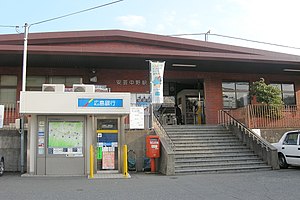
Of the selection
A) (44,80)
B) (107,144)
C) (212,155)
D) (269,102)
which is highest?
(44,80)

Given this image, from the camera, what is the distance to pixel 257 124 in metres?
16.5

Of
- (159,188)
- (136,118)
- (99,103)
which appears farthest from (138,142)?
(159,188)

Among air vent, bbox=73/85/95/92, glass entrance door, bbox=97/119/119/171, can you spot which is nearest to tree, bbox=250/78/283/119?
glass entrance door, bbox=97/119/119/171

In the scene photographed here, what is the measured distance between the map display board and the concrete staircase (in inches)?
159

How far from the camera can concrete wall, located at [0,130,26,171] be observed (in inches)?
518

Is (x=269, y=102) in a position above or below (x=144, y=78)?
below

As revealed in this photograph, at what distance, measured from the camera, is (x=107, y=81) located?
60.7ft

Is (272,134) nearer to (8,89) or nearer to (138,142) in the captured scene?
(138,142)

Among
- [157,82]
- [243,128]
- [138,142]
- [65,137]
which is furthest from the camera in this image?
[243,128]

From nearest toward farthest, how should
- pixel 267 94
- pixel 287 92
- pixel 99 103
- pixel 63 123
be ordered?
pixel 99 103, pixel 63 123, pixel 267 94, pixel 287 92

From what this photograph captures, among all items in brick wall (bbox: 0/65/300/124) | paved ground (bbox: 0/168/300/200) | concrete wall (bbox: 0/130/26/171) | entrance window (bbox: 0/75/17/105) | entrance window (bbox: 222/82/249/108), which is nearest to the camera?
paved ground (bbox: 0/168/300/200)

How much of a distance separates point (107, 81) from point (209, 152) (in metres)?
7.79

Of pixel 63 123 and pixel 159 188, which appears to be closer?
pixel 159 188

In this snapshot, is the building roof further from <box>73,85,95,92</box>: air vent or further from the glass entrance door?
the glass entrance door
